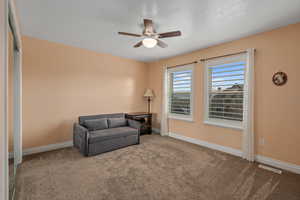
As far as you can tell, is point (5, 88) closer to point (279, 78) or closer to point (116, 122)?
point (116, 122)

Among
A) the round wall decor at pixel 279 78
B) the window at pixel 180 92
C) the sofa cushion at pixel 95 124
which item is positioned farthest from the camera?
the window at pixel 180 92

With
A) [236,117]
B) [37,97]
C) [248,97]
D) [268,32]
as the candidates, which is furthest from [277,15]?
[37,97]

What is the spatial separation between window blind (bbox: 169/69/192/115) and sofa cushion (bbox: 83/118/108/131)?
2170mm

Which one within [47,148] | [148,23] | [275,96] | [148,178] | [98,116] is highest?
[148,23]

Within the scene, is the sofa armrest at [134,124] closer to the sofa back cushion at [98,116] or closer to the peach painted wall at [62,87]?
the sofa back cushion at [98,116]

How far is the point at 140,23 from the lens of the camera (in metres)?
2.55

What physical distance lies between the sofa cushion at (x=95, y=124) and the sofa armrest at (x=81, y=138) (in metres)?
0.25

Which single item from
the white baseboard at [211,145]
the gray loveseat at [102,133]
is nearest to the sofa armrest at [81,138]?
the gray loveseat at [102,133]

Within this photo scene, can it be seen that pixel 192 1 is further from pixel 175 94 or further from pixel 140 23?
pixel 175 94

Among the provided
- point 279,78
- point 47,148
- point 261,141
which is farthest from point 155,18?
point 47,148

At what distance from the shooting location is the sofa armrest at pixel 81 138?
305 cm

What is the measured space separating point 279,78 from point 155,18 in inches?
99.2

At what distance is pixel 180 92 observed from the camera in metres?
4.50

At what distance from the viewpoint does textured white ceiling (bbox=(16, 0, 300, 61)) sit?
2008mm
